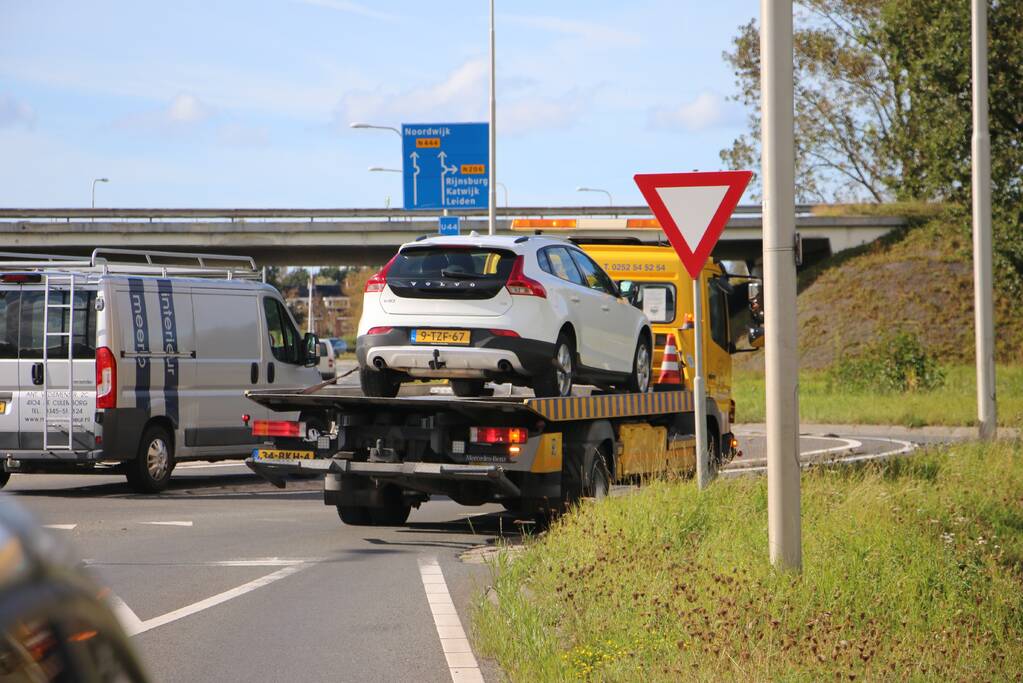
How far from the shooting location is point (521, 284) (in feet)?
39.4

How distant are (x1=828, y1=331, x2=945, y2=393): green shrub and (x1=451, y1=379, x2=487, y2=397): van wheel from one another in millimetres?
24156

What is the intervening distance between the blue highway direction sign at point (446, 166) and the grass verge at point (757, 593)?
71.4 ft

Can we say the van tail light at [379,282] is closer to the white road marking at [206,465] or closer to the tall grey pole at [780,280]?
the tall grey pole at [780,280]

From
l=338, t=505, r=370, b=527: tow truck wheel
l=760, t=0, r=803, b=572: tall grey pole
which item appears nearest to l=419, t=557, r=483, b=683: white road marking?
l=760, t=0, r=803, b=572: tall grey pole

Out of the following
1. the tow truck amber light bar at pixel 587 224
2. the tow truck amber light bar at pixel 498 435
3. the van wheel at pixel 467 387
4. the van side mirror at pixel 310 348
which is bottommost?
the tow truck amber light bar at pixel 498 435

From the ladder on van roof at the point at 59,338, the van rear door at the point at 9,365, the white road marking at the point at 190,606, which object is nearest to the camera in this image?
the white road marking at the point at 190,606

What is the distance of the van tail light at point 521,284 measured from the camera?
11992mm

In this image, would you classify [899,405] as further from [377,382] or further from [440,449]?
[440,449]

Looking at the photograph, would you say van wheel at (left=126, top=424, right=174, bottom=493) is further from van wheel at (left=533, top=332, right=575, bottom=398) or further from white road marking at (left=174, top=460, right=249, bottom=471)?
van wheel at (left=533, top=332, right=575, bottom=398)

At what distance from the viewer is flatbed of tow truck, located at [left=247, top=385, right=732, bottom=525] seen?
11.3 metres

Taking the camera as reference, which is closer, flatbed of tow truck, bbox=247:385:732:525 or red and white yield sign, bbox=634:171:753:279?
red and white yield sign, bbox=634:171:753:279

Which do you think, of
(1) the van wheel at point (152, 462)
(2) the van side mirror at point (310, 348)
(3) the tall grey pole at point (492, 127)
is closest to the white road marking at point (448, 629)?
(1) the van wheel at point (152, 462)

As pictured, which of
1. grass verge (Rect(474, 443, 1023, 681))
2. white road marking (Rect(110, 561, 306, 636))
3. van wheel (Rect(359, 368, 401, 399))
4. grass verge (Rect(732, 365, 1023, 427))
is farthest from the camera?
grass verge (Rect(732, 365, 1023, 427))

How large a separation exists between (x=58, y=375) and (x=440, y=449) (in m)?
5.29
